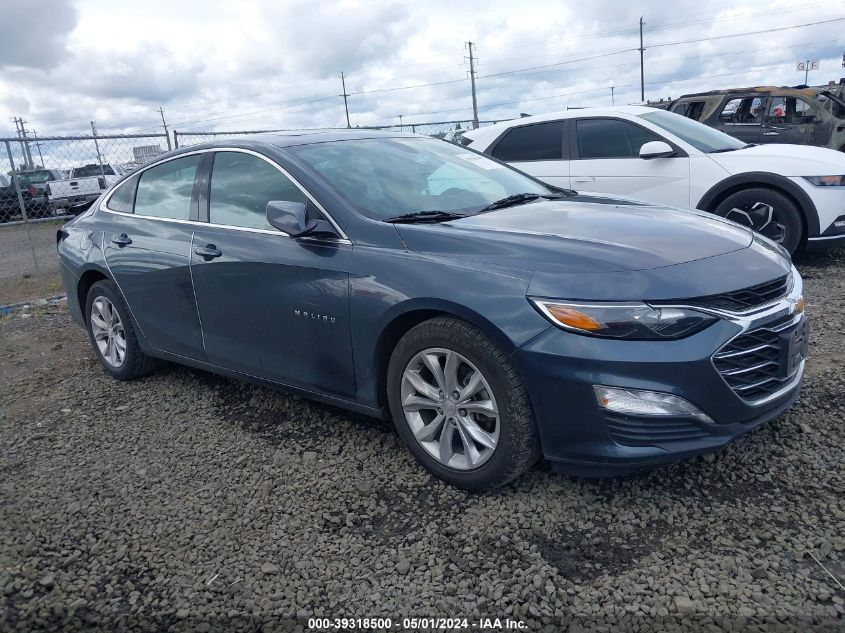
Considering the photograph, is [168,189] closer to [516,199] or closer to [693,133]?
[516,199]

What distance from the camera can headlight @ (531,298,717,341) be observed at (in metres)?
2.65

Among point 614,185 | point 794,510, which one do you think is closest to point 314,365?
point 794,510

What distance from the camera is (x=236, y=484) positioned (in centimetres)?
340

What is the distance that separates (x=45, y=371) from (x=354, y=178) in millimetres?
3228

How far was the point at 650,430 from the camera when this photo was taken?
2.68m

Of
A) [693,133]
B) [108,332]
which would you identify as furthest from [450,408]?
[693,133]

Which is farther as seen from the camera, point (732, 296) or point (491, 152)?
point (491, 152)

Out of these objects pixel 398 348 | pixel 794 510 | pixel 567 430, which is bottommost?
pixel 794 510

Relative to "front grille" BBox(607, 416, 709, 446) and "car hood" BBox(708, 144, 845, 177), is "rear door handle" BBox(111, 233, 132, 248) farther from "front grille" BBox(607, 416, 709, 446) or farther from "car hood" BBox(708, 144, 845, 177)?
"car hood" BBox(708, 144, 845, 177)

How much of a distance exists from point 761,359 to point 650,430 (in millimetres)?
575

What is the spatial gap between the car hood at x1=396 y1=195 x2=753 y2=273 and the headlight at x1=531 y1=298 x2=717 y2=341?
19 centimetres

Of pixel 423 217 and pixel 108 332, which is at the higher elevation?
pixel 423 217

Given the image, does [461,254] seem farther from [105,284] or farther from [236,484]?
[105,284]

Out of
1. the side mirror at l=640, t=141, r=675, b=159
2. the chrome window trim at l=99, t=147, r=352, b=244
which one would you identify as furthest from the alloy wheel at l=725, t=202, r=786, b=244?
the chrome window trim at l=99, t=147, r=352, b=244
